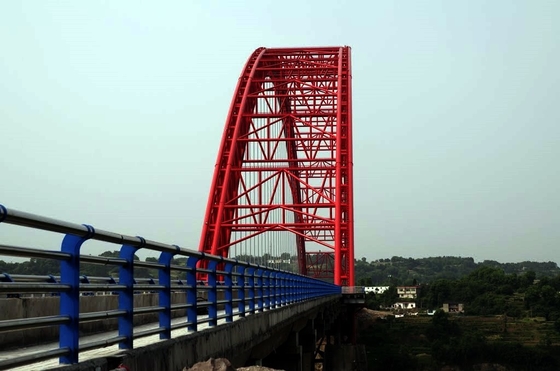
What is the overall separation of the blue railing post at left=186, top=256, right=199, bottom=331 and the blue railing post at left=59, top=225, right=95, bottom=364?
351 centimetres

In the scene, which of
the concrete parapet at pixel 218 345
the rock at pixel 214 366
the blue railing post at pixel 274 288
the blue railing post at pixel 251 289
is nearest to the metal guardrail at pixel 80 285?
the concrete parapet at pixel 218 345

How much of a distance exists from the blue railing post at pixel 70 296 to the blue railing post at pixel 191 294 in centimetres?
351

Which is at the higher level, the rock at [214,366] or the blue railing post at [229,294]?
the blue railing post at [229,294]

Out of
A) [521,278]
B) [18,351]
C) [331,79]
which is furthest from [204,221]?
[521,278]

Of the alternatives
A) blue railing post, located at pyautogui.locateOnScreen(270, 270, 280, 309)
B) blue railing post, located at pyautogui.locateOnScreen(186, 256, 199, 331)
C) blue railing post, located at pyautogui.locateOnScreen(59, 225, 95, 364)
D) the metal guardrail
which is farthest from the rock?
blue railing post, located at pyautogui.locateOnScreen(270, 270, 280, 309)

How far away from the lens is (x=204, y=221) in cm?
4297

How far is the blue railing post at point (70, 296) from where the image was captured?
19.0ft

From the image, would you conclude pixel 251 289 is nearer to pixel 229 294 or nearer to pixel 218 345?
pixel 229 294

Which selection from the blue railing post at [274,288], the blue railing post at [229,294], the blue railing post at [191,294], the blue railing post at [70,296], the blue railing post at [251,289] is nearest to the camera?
the blue railing post at [70,296]

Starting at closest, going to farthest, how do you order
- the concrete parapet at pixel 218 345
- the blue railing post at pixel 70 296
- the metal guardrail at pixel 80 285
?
the metal guardrail at pixel 80 285, the blue railing post at pixel 70 296, the concrete parapet at pixel 218 345

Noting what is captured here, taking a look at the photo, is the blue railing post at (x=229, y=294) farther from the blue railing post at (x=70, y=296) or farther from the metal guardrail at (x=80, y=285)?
the blue railing post at (x=70, y=296)

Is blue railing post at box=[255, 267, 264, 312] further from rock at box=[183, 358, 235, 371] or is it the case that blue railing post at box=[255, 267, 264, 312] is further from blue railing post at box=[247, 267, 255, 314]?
rock at box=[183, 358, 235, 371]

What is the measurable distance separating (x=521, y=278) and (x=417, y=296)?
78.6 feet

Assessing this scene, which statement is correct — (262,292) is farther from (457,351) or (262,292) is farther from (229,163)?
(457,351)
